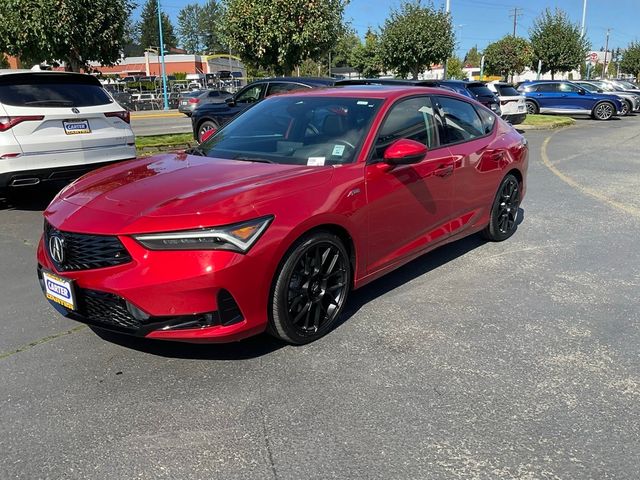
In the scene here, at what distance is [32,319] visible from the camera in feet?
13.1

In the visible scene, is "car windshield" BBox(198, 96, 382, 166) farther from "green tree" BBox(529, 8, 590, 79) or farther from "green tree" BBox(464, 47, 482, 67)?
"green tree" BBox(464, 47, 482, 67)

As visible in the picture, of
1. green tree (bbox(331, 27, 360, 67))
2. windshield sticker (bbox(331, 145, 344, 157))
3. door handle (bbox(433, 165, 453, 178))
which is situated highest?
green tree (bbox(331, 27, 360, 67))

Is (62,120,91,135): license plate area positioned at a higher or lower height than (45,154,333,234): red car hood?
higher

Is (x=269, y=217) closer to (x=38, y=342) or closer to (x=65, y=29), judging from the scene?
(x=38, y=342)

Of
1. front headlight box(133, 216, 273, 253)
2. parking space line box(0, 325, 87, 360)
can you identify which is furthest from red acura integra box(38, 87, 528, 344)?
parking space line box(0, 325, 87, 360)

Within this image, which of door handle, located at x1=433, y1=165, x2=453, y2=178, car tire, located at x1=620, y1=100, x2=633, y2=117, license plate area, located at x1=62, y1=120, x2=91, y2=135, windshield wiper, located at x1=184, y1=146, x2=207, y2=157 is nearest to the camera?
windshield wiper, located at x1=184, y1=146, x2=207, y2=157

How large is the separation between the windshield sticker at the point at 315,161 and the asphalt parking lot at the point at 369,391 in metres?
1.12

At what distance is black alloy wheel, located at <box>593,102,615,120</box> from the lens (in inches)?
973

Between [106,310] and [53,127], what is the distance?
4.30 metres

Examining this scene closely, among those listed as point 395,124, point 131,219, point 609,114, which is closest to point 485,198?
point 395,124

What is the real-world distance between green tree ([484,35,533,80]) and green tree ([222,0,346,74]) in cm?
4111

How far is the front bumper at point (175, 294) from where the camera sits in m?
2.96

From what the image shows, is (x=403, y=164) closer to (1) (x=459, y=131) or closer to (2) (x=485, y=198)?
(1) (x=459, y=131)

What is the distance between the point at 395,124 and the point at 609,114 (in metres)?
24.4
